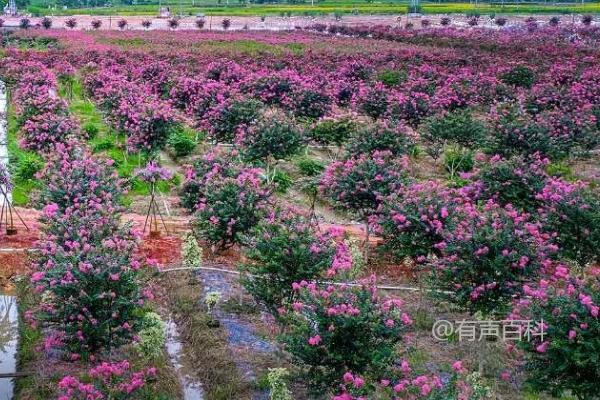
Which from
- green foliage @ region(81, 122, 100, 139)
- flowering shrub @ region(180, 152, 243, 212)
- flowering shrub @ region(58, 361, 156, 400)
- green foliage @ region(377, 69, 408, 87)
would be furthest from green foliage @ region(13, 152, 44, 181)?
green foliage @ region(377, 69, 408, 87)

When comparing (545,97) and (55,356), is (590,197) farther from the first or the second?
(545,97)

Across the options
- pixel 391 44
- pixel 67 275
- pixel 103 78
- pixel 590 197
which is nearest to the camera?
pixel 67 275

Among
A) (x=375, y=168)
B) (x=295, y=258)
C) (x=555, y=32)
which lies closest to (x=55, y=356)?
(x=295, y=258)

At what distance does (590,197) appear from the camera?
1005cm

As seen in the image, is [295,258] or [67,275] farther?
[295,258]

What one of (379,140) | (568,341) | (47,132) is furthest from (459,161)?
(568,341)

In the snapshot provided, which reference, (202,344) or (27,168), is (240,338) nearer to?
(202,344)

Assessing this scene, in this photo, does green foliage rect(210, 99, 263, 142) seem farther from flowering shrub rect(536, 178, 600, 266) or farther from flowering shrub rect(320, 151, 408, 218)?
flowering shrub rect(536, 178, 600, 266)

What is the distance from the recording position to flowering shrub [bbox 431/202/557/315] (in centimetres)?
830

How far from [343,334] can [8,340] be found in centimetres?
502

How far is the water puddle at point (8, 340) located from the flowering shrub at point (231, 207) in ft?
9.72

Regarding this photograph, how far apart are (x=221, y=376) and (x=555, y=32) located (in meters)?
49.6

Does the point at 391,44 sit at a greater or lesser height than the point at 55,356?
greater

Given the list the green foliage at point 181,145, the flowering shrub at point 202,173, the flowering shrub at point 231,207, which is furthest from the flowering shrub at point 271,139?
the green foliage at point 181,145
